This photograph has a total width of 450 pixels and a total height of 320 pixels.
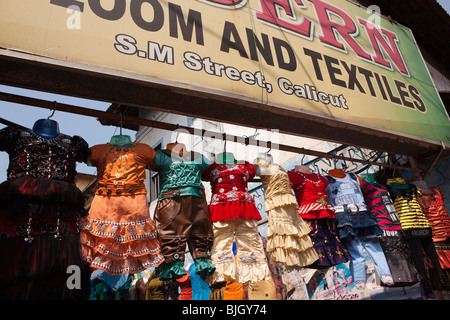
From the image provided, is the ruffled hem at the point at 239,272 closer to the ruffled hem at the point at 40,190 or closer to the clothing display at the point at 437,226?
the ruffled hem at the point at 40,190

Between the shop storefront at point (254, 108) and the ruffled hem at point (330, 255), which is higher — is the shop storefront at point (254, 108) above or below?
above

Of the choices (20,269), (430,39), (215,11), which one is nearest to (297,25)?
(215,11)

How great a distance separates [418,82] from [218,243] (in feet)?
13.5

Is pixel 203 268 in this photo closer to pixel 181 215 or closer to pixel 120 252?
pixel 181 215

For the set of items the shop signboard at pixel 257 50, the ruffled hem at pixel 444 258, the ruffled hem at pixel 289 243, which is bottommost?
the ruffled hem at pixel 444 258

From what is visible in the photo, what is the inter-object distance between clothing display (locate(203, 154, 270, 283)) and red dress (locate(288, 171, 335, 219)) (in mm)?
862

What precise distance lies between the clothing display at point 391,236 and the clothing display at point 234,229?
6.10 ft

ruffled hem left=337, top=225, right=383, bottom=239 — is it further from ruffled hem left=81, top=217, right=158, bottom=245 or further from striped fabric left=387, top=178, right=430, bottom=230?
ruffled hem left=81, top=217, right=158, bottom=245

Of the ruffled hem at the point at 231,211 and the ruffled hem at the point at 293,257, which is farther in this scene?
the ruffled hem at the point at 293,257

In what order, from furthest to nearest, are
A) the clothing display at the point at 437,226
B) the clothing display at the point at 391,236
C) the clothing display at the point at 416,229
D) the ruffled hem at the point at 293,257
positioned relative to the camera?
the clothing display at the point at 437,226 < the clothing display at the point at 416,229 < the clothing display at the point at 391,236 < the ruffled hem at the point at 293,257

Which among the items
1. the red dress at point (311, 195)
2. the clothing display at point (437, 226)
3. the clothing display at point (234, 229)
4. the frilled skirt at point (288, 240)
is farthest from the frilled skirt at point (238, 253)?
the clothing display at point (437, 226)

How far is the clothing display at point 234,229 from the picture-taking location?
339 centimetres

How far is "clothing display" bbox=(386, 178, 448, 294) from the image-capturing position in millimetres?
4656

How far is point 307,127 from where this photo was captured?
3965mm
